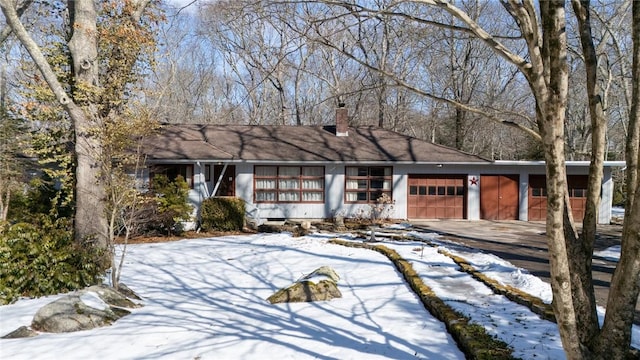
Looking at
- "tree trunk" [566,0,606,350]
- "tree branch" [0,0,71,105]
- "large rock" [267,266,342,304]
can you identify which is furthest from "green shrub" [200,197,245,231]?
"tree trunk" [566,0,606,350]

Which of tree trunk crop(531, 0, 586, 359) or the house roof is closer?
tree trunk crop(531, 0, 586, 359)

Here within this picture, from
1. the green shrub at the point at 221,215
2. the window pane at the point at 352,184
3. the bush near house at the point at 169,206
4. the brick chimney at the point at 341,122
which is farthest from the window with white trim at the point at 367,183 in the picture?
the bush near house at the point at 169,206

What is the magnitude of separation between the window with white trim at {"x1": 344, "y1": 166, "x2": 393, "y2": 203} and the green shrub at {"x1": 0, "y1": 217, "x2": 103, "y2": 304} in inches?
456

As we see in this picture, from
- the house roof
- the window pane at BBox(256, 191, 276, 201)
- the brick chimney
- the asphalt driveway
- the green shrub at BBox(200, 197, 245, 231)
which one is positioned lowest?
the asphalt driveway

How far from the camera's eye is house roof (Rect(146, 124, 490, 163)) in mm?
17203

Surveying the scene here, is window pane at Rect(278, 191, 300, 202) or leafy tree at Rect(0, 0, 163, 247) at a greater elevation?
leafy tree at Rect(0, 0, 163, 247)

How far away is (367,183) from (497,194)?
5875 millimetres

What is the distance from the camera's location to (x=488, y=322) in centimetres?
539

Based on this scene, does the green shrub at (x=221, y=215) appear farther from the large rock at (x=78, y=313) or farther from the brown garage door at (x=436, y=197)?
the large rock at (x=78, y=313)

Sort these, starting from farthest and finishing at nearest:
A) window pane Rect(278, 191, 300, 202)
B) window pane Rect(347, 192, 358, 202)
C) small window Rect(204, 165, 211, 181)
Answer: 1. window pane Rect(347, 192, 358, 202)
2. window pane Rect(278, 191, 300, 202)
3. small window Rect(204, 165, 211, 181)

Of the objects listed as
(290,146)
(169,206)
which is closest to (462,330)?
(169,206)

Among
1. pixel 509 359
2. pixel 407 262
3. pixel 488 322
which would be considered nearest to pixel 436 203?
pixel 407 262

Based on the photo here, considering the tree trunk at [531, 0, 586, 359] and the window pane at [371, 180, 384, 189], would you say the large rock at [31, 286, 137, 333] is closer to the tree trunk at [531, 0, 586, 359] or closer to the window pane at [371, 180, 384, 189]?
the tree trunk at [531, 0, 586, 359]

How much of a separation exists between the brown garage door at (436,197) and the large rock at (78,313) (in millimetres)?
14162
